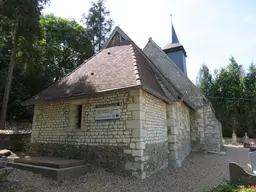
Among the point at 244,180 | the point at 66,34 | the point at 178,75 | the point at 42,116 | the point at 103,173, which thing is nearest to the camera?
the point at 244,180

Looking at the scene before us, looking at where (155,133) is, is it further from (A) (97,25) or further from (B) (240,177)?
(A) (97,25)

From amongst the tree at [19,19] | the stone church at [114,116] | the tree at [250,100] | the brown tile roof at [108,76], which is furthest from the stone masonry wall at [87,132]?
the tree at [250,100]

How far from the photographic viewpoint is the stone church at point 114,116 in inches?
226

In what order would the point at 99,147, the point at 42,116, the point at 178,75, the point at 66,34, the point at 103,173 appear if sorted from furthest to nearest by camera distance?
the point at 66,34 → the point at 178,75 → the point at 42,116 → the point at 99,147 → the point at 103,173

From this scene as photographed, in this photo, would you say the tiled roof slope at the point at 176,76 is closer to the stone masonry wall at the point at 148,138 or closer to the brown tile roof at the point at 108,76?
the brown tile roof at the point at 108,76

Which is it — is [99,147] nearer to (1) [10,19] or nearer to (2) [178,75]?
(2) [178,75]

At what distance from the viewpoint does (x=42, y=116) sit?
27.2 feet

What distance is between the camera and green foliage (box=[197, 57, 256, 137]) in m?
25.2

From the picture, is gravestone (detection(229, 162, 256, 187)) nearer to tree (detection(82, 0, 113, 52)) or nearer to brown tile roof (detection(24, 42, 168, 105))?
brown tile roof (detection(24, 42, 168, 105))

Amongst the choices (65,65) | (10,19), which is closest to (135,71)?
(10,19)

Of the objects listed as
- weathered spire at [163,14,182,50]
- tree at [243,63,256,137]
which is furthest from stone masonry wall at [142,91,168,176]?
tree at [243,63,256,137]

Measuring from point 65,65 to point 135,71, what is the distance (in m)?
18.5

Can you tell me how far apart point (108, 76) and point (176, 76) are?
7431 millimetres

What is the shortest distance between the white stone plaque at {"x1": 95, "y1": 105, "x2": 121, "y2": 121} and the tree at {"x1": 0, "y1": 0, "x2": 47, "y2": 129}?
30.6 ft
